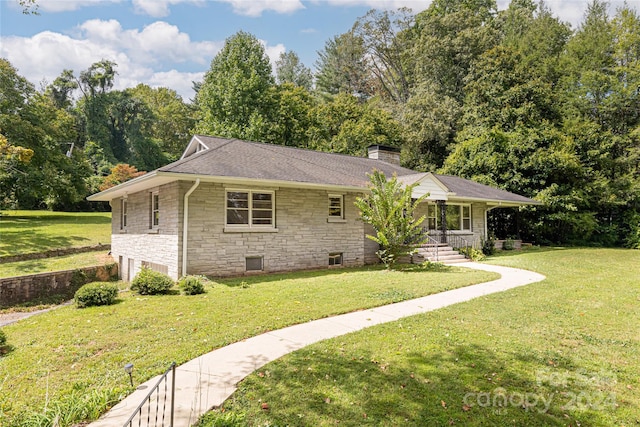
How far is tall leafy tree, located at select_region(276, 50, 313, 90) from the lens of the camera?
47.6 m

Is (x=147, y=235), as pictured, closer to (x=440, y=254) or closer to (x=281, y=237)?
(x=281, y=237)

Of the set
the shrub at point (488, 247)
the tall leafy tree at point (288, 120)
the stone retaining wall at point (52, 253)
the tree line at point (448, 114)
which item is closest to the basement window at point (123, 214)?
the stone retaining wall at point (52, 253)

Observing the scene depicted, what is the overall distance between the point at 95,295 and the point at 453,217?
1590 cm

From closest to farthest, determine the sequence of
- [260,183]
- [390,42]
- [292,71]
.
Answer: [260,183] < [390,42] < [292,71]

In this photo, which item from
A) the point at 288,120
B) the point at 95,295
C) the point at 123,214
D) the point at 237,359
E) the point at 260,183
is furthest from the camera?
the point at 288,120

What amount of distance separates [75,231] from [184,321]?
20879 mm

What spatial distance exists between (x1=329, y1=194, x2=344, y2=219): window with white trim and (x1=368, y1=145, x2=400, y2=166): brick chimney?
810 cm

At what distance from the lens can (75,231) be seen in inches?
880

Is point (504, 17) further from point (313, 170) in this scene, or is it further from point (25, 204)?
point (25, 204)

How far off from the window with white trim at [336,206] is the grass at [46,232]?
14887 millimetres

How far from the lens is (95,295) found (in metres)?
7.86

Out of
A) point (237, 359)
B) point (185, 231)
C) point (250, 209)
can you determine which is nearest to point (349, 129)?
point (250, 209)

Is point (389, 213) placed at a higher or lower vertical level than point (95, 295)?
higher

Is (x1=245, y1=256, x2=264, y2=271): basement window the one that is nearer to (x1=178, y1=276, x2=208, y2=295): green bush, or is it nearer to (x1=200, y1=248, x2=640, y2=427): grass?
(x1=178, y1=276, x2=208, y2=295): green bush
